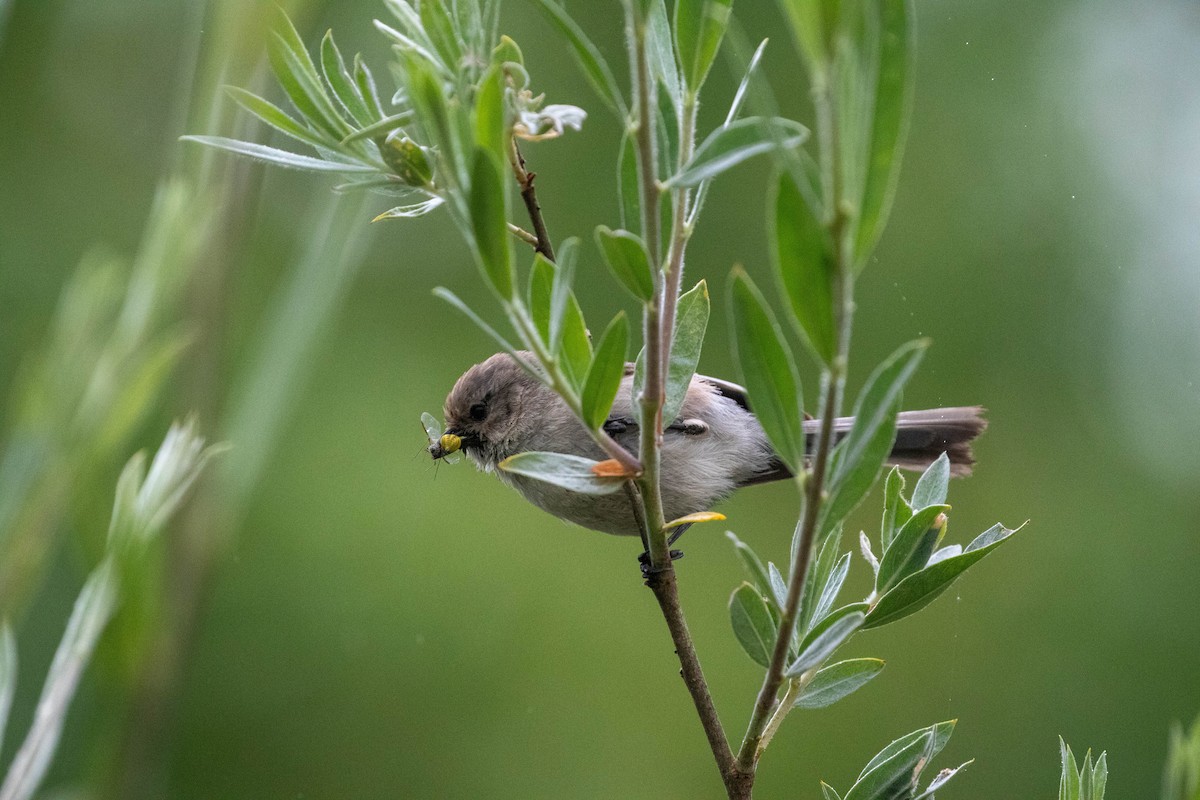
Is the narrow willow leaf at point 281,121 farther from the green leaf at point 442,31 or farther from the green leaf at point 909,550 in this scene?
the green leaf at point 909,550

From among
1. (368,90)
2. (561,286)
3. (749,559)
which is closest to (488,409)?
(368,90)

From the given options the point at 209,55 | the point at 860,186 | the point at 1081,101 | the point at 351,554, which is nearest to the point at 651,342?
the point at 860,186

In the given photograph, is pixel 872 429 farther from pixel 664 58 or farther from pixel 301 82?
pixel 301 82

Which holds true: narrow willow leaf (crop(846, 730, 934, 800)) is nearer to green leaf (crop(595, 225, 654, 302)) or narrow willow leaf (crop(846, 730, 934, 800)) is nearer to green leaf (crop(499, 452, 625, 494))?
green leaf (crop(499, 452, 625, 494))

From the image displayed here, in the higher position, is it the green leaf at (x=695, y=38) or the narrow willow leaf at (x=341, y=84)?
the green leaf at (x=695, y=38)

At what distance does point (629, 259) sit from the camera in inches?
32.2

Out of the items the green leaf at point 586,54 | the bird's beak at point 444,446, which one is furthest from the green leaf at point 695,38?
the bird's beak at point 444,446

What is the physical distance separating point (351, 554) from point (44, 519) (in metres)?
4.16

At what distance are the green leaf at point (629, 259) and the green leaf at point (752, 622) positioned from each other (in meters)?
0.32

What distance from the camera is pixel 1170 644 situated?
4227 millimetres

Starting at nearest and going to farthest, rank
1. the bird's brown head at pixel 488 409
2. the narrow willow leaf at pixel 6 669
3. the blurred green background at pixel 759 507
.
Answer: the narrow willow leaf at pixel 6 669
the bird's brown head at pixel 488 409
the blurred green background at pixel 759 507

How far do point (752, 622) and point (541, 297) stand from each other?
361mm

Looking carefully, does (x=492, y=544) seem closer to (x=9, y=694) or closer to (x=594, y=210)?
(x=594, y=210)

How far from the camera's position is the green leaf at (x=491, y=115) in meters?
0.76
